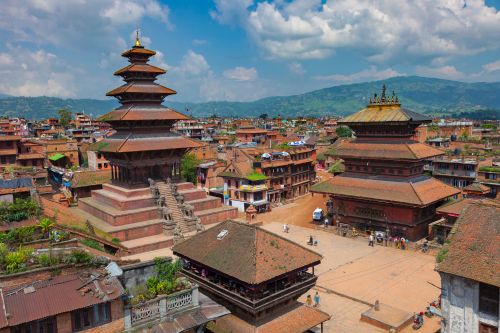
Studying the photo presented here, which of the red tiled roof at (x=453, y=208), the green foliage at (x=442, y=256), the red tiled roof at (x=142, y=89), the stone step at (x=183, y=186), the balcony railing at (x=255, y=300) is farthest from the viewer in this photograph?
the stone step at (x=183, y=186)

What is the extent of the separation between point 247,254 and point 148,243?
63.6 ft

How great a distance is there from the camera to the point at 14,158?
61094mm

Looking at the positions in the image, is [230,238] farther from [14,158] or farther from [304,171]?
[14,158]

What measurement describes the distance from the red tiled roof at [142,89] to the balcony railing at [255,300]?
89.9ft

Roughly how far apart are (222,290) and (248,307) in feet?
5.84

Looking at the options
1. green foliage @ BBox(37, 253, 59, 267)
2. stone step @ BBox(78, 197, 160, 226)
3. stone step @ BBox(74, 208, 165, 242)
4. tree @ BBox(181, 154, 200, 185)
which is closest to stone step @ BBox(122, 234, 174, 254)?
stone step @ BBox(74, 208, 165, 242)

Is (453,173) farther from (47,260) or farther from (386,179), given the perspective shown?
(47,260)

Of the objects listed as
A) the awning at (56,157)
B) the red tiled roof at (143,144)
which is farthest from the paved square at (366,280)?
the awning at (56,157)

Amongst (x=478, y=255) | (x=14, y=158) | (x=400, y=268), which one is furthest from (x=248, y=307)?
(x=14, y=158)

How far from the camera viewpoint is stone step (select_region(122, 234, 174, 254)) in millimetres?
33906

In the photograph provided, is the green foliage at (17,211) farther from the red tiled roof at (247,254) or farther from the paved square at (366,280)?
the paved square at (366,280)

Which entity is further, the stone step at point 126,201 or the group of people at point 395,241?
the stone step at point 126,201

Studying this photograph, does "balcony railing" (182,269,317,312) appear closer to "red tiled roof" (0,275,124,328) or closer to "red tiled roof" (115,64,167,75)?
"red tiled roof" (0,275,124,328)

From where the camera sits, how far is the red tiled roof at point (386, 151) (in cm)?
3941
